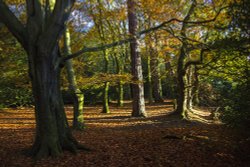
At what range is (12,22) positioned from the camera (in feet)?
21.0

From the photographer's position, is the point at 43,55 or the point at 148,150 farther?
the point at 148,150

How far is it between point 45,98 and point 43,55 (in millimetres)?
1002

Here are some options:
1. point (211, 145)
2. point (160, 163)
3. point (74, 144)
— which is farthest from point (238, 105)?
point (74, 144)

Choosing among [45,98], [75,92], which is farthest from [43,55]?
[75,92]

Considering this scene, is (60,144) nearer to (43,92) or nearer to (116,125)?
(43,92)

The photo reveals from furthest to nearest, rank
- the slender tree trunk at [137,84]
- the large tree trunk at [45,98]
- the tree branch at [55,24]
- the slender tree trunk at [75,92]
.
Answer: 1. the slender tree trunk at [137,84]
2. the slender tree trunk at [75,92]
3. the large tree trunk at [45,98]
4. the tree branch at [55,24]

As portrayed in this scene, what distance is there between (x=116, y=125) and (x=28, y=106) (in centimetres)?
1348

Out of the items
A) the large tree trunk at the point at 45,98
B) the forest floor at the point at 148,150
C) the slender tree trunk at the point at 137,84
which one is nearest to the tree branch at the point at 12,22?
the large tree trunk at the point at 45,98

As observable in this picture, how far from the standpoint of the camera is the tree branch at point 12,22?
6.30m

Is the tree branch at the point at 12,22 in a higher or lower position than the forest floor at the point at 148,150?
higher

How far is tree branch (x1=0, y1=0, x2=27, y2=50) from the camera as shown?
630cm

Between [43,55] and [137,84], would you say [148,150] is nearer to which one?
[43,55]

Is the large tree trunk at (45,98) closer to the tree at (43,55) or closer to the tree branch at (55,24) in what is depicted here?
the tree at (43,55)

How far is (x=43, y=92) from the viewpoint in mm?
6457
